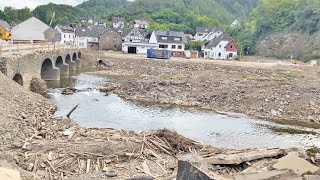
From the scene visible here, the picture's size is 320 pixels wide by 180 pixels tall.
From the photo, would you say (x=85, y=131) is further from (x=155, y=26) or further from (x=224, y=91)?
(x=155, y=26)

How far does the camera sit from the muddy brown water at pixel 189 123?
23.3 metres

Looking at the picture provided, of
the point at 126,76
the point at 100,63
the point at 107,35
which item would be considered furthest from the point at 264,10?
the point at 126,76

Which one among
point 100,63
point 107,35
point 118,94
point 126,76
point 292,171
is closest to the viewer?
point 292,171

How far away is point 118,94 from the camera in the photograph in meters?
→ 36.7

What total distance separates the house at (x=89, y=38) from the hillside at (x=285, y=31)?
36.9 metres

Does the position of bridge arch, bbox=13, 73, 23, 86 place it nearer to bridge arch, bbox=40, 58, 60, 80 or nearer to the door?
bridge arch, bbox=40, 58, 60, 80

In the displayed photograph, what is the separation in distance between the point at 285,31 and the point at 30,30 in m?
58.3

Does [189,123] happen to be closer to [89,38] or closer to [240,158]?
[240,158]

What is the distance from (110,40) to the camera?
284ft

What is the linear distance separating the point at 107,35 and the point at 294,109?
60337 mm

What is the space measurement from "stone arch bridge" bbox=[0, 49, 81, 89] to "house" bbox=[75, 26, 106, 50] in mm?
31577

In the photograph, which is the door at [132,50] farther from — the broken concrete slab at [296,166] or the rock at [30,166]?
the broken concrete slab at [296,166]

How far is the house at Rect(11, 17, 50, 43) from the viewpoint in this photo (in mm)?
73075

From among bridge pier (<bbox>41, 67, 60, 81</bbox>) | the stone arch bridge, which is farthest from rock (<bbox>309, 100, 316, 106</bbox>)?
bridge pier (<bbox>41, 67, 60, 81</bbox>)
